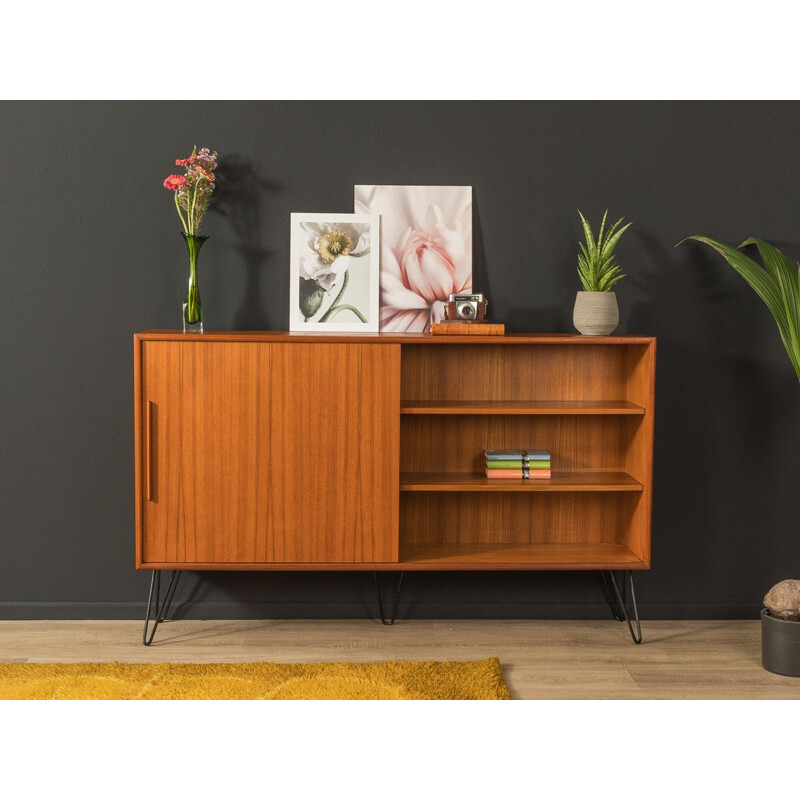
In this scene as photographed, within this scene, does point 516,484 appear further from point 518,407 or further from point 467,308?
point 467,308

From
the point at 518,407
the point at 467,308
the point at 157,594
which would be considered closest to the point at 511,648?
the point at 518,407

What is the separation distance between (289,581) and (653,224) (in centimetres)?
234

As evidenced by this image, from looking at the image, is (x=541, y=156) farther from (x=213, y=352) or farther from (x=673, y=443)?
(x=213, y=352)

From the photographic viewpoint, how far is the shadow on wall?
Result: 423 cm

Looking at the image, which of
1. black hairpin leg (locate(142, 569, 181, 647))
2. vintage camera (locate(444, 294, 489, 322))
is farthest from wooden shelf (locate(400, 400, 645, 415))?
black hairpin leg (locate(142, 569, 181, 647))

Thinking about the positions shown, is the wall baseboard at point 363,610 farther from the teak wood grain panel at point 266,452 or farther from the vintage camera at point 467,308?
the vintage camera at point 467,308

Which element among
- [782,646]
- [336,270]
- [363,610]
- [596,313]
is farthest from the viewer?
[363,610]

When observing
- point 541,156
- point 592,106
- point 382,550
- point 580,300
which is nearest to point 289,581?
point 382,550

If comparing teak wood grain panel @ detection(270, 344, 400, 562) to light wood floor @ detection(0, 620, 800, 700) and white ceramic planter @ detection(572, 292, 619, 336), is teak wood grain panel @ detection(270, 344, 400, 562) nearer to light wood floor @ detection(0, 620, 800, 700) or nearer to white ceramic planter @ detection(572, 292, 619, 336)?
light wood floor @ detection(0, 620, 800, 700)

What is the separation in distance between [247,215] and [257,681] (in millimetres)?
2030

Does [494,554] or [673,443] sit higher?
[673,443]

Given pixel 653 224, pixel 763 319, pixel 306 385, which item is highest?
pixel 653 224

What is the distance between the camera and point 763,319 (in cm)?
434

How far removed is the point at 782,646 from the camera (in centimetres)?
377
